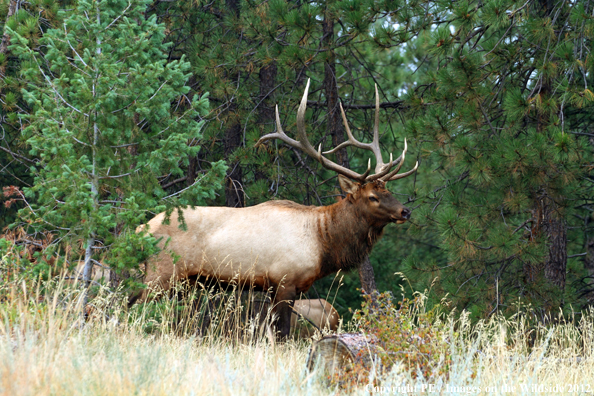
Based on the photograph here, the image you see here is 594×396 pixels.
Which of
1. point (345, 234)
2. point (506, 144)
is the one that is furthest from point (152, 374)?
point (506, 144)

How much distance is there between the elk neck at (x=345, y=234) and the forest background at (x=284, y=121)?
604 millimetres

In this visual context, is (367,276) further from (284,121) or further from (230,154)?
(230,154)

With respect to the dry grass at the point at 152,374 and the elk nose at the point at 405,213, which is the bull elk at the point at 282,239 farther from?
the dry grass at the point at 152,374

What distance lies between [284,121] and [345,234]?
230cm

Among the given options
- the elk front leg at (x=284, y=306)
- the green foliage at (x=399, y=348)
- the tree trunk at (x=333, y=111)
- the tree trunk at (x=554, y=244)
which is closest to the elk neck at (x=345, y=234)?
the elk front leg at (x=284, y=306)

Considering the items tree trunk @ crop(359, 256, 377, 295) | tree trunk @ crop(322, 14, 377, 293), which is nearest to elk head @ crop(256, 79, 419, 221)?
tree trunk @ crop(322, 14, 377, 293)

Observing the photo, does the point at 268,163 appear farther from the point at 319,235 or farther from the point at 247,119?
the point at 319,235

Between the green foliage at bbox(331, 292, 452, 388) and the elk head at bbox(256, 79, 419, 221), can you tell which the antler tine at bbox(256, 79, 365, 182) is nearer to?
the elk head at bbox(256, 79, 419, 221)

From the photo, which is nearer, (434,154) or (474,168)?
(474,168)

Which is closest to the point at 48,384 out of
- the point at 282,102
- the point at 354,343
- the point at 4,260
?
the point at 4,260

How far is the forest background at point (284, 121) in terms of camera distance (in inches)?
214

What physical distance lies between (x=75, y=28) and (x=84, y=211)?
1679mm

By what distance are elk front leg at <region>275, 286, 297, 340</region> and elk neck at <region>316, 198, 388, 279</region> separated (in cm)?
57

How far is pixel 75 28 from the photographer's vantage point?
18.3 ft
